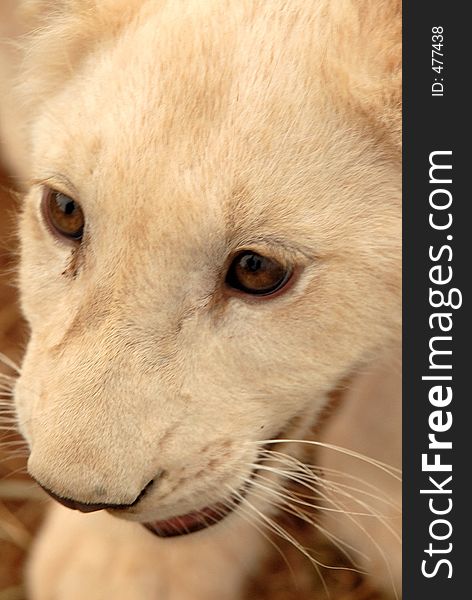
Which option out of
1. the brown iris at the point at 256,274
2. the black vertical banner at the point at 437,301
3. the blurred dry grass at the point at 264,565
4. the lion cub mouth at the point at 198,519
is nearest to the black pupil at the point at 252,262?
the brown iris at the point at 256,274

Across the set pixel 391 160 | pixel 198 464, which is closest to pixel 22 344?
pixel 198 464

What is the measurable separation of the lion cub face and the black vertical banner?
46 millimetres

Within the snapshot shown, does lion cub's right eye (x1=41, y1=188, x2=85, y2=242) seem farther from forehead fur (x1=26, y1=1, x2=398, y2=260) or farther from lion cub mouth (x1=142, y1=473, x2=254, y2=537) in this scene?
lion cub mouth (x1=142, y1=473, x2=254, y2=537)

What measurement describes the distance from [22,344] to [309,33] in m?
1.11

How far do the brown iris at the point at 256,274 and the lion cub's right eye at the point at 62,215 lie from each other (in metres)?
0.21

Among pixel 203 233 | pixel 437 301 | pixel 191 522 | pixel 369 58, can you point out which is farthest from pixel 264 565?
pixel 369 58

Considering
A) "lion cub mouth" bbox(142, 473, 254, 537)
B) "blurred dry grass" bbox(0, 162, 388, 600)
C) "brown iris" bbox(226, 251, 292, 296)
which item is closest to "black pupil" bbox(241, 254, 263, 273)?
"brown iris" bbox(226, 251, 292, 296)

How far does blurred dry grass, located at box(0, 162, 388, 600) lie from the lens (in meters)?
1.75

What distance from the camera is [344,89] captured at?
1138mm

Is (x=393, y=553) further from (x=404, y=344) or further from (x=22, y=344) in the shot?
(x=22, y=344)

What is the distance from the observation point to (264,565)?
1740 millimetres

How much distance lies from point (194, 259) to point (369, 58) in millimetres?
317

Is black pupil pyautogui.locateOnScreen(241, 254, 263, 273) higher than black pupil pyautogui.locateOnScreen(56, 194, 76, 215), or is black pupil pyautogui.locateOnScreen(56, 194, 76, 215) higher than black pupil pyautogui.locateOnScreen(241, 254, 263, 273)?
black pupil pyautogui.locateOnScreen(56, 194, 76, 215)

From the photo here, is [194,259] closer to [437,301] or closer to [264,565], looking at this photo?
[437,301]
